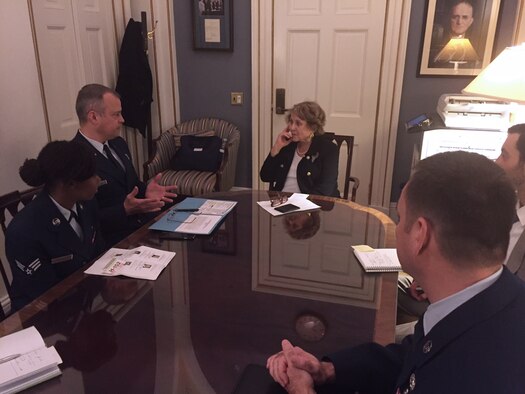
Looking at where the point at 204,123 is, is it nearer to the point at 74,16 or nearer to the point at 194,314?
the point at 74,16

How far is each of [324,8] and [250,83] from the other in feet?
2.92

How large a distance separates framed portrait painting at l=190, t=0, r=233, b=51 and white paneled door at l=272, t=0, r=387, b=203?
43cm

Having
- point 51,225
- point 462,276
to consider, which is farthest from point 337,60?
point 462,276

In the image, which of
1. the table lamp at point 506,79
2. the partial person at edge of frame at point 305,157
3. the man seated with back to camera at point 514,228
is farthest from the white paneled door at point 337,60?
the man seated with back to camera at point 514,228

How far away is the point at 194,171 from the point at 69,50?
4.51ft

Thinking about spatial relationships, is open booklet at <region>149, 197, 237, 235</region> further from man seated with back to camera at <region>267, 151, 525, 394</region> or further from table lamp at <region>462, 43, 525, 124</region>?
table lamp at <region>462, 43, 525, 124</region>

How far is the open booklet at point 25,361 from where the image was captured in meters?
1.03

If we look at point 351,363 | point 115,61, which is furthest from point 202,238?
point 115,61

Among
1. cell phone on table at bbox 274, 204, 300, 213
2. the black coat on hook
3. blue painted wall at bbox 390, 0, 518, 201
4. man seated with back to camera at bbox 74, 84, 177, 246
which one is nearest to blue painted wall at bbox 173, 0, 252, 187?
the black coat on hook

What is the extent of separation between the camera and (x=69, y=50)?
3.14 metres

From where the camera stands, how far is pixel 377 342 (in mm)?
1229

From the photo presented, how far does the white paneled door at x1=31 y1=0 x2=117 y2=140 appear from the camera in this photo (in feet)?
9.46

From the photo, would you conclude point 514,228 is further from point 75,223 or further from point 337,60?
point 337,60

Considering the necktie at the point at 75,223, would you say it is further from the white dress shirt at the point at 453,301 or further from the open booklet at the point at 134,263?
the white dress shirt at the point at 453,301
